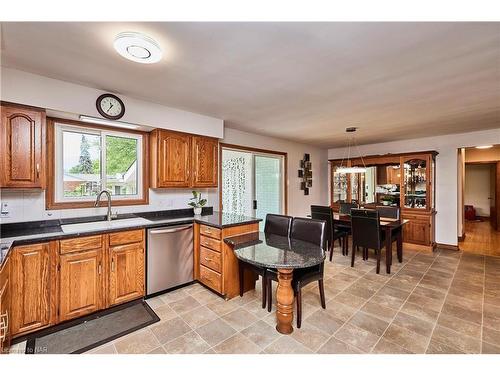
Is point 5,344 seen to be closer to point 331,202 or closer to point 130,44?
point 130,44

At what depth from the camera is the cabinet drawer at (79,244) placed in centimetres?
203

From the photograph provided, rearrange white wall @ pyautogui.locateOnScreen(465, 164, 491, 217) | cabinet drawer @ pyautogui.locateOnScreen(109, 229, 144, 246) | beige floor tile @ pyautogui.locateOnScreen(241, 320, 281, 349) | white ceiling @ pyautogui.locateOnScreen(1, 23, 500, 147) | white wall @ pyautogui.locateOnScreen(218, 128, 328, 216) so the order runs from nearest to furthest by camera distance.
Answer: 1. white ceiling @ pyautogui.locateOnScreen(1, 23, 500, 147)
2. beige floor tile @ pyautogui.locateOnScreen(241, 320, 281, 349)
3. cabinet drawer @ pyautogui.locateOnScreen(109, 229, 144, 246)
4. white wall @ pyautogui.locateOnScreen(218, 128, 328, 216)
5. white wall @ pyautogui.locateOnScreen(465, 164, 491, 217)

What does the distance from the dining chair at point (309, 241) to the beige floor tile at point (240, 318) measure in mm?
452

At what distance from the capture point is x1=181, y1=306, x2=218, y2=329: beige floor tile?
2.12 metres

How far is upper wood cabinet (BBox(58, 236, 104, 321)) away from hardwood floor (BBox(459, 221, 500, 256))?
602cm

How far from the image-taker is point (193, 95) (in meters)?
2.60

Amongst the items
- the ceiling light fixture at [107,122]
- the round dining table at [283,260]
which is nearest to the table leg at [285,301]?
the round dining table at [283,260]

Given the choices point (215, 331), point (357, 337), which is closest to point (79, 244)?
point (215, 331)

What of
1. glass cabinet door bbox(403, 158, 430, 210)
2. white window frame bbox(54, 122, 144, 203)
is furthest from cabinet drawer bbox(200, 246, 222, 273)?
glass cabinet door bbox(403, 158, 430, 210)

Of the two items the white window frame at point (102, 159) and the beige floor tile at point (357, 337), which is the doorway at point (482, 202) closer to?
the beige floor tile at point (357, 337)

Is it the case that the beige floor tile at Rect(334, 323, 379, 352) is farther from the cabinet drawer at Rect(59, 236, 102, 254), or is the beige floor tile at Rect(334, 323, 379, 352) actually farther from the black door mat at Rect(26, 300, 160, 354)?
the cabinet drawer at Rect(59, 236, 102, 254)

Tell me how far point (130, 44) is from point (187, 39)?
0.39m

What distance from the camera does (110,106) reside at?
252cm

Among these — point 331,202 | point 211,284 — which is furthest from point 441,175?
point 211,284
